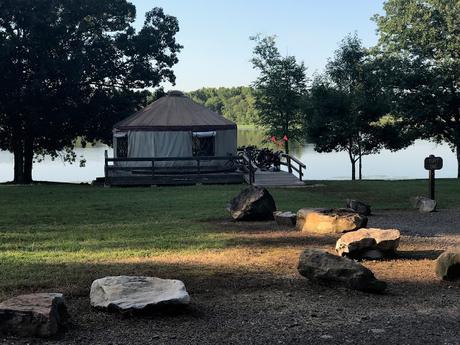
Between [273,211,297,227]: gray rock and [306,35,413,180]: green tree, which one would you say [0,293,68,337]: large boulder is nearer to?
[273,211,297,227]: gray rock

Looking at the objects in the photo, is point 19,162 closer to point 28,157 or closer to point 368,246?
point 28,157

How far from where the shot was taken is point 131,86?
26344 millimetres

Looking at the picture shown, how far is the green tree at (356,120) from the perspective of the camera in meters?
26.7

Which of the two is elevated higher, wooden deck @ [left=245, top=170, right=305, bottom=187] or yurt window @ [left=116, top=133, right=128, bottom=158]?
yurt window @ [left=116, top=133, right=128, bottom=158]

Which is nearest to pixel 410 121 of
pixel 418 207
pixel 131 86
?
pixel 131 86

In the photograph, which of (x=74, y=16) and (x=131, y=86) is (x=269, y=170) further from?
(x=74, y=16)

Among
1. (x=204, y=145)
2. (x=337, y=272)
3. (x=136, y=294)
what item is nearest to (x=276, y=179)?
(x=204, y=145)

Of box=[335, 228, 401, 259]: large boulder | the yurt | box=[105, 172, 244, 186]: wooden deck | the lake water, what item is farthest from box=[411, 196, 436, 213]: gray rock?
the lake water

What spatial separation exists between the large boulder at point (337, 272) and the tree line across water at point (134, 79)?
1891 centimetres

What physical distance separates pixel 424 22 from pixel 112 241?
2389 cm

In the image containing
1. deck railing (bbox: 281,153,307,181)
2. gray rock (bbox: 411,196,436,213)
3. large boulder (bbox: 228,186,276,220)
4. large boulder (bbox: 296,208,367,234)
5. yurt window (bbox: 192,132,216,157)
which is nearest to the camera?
large boulder (bbox: 296,208,367,234)

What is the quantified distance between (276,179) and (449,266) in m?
14.4

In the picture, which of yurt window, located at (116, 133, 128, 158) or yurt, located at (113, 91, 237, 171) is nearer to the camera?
yurt, located at (113, 91, 237, 171)

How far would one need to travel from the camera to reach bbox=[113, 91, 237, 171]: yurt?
21766mm
